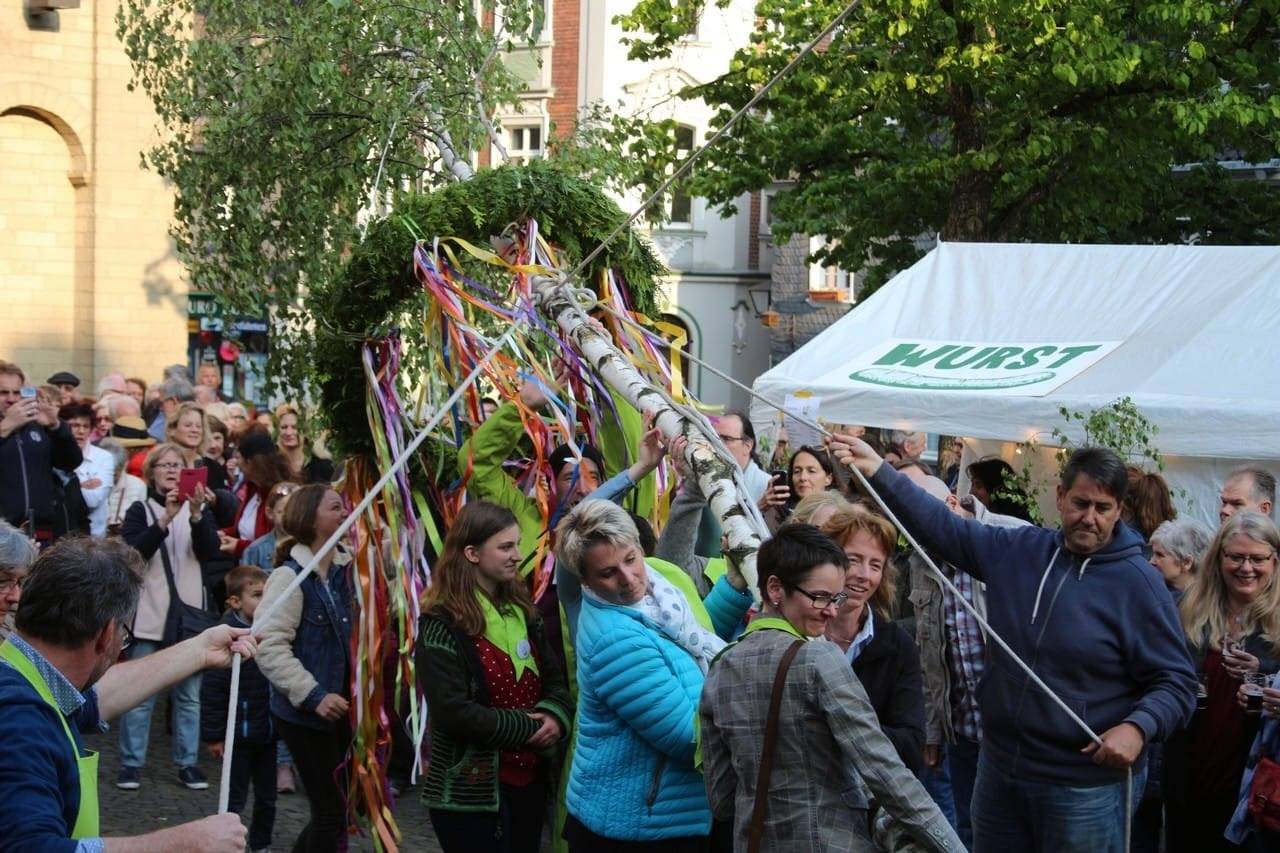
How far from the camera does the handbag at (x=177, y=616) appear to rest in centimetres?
897

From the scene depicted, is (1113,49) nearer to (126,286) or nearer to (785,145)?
(785,145)


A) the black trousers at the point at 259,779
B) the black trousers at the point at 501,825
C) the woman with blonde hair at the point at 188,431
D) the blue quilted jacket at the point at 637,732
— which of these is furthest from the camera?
the woman with blonde hair at the point at 188,431

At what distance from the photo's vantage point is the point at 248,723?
7.34 meters

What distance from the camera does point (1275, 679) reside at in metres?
5.44

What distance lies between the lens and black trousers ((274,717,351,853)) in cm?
650

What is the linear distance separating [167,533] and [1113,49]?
1114 centimetres

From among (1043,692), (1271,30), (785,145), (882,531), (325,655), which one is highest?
(1271,30)

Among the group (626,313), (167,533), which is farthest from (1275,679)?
(167,533)

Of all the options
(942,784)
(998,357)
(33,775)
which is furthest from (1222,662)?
(998,357)

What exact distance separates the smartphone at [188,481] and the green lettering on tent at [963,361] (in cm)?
525

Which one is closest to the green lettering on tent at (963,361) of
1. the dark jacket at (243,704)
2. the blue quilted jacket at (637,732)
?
the dark jacket at (243,704)

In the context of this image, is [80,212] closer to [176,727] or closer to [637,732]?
[176,727]

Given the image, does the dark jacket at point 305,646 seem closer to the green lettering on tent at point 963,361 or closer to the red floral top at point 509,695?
the red floral top at point 509,695

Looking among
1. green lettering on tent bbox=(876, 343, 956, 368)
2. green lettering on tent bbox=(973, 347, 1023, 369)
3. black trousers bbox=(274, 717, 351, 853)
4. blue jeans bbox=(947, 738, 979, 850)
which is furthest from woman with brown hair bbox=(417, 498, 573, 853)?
green lettering on tent bbox=(876, 343, 956, 368)
